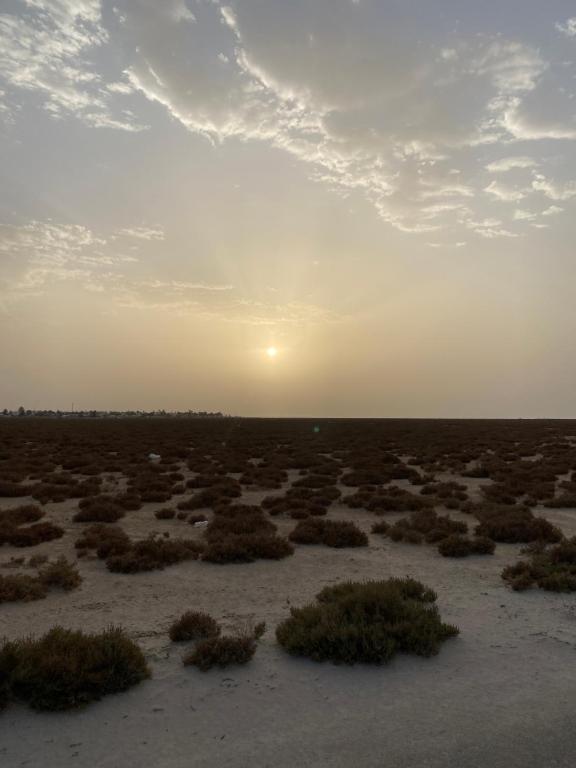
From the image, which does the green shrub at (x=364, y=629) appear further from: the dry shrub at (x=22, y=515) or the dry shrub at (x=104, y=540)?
the dry shrub at (x=22, y=515)

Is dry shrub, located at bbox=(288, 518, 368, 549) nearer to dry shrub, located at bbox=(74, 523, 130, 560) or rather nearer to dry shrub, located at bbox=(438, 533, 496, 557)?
dry shrub, located at bbox=(438, 533, 496, 557)

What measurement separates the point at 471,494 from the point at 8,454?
29.8 m

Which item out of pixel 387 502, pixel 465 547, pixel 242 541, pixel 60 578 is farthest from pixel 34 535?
pixel 387 502

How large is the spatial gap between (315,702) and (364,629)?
140 cm

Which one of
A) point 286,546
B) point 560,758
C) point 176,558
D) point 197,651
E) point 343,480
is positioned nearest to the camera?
point 560,758

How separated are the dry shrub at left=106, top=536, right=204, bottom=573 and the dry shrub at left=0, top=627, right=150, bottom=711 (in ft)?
15.4

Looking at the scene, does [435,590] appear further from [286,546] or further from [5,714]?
[5,714]

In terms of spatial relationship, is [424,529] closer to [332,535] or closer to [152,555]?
[332,535]

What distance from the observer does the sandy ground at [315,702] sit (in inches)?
196

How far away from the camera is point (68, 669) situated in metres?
5.97

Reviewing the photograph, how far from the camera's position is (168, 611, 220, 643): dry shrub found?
763cm

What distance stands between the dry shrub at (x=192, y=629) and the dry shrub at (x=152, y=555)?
388 centimetres

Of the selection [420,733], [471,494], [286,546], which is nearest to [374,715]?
A: [420,733]

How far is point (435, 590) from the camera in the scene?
10.1 meters
